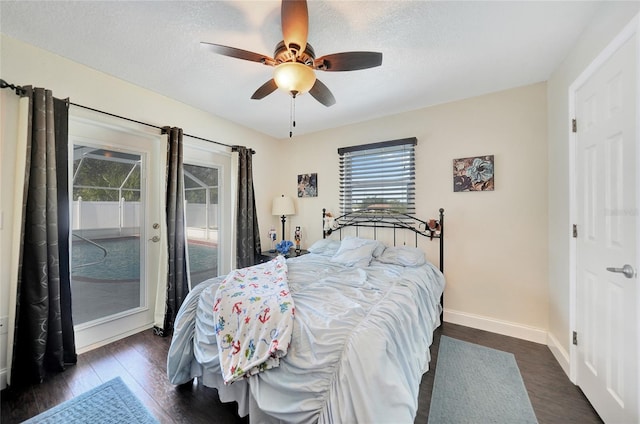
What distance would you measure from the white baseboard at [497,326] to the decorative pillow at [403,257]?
819mm

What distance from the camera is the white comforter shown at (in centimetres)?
104

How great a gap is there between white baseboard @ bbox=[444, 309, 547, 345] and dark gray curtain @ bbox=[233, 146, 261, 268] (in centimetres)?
262

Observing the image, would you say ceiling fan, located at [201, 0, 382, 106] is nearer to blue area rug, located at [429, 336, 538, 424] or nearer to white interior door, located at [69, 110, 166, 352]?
white interior door, located at [69, 110, 166, 352]

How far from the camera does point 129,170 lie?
103 inches

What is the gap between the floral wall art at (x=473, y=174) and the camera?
2.62m

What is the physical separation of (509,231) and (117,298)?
4110mm

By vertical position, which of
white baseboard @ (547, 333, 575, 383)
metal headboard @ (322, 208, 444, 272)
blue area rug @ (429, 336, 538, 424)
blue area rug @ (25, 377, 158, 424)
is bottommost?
blue area rug @ (429, 336, 538, 424)

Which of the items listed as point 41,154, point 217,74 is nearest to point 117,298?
point 41,154

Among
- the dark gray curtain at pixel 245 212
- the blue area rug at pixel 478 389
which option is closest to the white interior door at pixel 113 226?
the dark gray curtain at pixel 245 212

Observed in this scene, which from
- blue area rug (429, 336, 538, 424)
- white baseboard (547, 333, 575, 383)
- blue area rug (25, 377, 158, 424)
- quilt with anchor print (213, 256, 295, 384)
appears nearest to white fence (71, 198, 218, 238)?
blue area rug (25, 377, 158, 424)

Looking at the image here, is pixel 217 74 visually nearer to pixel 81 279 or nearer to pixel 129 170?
pixel 129 170

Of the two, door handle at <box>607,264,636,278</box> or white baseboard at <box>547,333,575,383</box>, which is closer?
door handle at <box>607,264,636,278</box>

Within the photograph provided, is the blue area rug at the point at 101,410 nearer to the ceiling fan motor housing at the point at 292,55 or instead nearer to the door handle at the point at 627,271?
the ceiling fan motor housing at the point at 292,55

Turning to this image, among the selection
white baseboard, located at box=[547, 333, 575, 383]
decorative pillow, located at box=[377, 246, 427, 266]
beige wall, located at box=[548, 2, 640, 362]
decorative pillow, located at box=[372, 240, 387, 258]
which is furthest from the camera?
decorative pillow, located at box=[372, 240, 387, 258]
